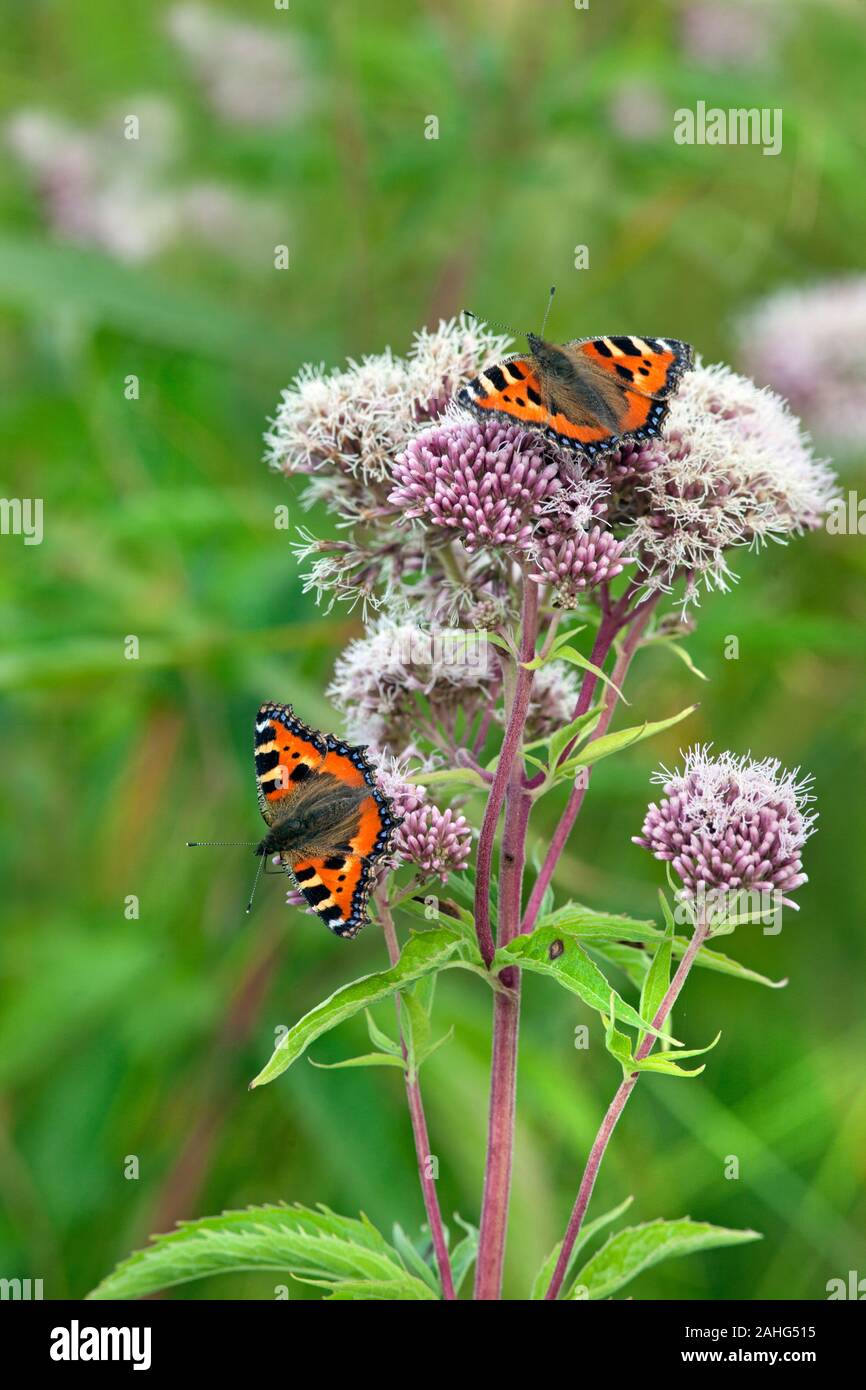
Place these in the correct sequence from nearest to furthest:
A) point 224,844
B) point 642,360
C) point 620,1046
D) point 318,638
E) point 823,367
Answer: point 620,1046, point 642,360, point 224,844, point 318,638, point 823,367

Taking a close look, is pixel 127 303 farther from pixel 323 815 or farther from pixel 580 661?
pixel 580 661

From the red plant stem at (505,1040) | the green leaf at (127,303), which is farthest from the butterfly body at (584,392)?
the green leaf at (127,303)

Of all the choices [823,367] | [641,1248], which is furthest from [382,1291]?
[823,367]

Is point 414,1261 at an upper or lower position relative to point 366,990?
lower

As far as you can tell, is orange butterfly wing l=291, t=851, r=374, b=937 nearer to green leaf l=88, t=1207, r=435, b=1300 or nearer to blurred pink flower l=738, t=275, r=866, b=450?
green leaf l=88, t=1207, r=435, b=1300

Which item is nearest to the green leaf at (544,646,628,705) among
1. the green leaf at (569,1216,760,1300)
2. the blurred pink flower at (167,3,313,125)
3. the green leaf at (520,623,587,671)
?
the green leaf at (520,623,587,671)
